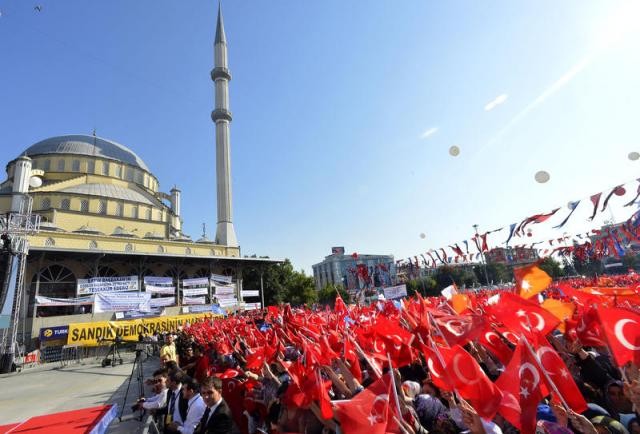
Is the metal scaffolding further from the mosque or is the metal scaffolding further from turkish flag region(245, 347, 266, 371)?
turkish flag region(245, 347, 266, 371)

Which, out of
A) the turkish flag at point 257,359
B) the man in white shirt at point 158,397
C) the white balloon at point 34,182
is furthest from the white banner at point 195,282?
the turkish flag at point 257,359

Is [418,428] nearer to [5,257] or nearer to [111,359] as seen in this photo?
[111,359]

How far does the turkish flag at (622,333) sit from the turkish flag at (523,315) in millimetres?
683

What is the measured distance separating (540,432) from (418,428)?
2.76 feet

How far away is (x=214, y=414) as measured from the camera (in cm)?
355

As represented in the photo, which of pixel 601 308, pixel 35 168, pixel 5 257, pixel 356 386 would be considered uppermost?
pixel 35 168

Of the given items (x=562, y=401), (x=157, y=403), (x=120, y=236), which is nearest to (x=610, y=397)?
(x=562, y=401)

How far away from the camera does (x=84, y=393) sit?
986 centimetres

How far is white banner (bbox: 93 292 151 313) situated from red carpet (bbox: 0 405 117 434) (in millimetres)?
19622

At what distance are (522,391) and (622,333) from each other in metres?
0.93

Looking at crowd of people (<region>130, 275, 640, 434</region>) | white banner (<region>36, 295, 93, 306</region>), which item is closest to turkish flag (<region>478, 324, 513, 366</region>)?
crowd of people (<region>130, 275, 640, 434</region>)

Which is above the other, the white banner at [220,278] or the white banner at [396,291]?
the white banner at [220,278]

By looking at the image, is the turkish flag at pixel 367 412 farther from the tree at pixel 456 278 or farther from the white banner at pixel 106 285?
the tree at pixel 456 278

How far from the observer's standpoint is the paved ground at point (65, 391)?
799cm
